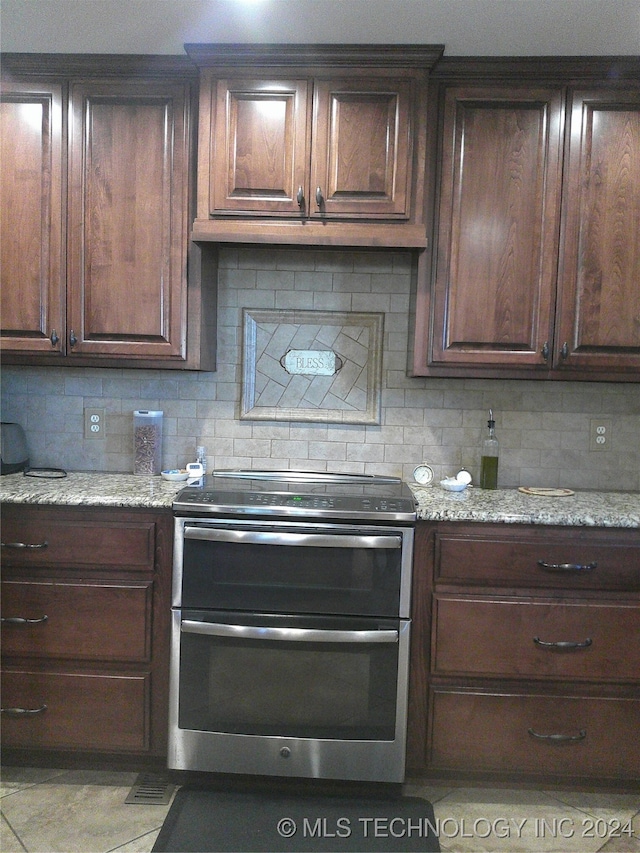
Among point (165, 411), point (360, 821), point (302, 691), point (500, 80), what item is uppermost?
point (500, 80)

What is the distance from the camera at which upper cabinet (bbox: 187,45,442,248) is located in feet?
7.43

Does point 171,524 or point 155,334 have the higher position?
point 155,334

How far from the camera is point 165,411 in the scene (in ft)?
8.95

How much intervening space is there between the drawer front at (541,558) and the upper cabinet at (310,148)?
109 cm

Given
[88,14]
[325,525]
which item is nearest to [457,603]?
[325,525]

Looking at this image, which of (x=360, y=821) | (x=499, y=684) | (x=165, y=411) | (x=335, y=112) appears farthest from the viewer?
(x=165, y=411)

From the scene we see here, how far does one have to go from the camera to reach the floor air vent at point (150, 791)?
6.78ft

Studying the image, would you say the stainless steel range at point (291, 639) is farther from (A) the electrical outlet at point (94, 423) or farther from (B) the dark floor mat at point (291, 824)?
(A) the electrical outlet at point (94, 423)

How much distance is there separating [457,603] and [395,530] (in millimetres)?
327

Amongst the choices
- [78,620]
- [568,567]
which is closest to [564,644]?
[568,567]

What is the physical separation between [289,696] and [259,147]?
192 centimetres

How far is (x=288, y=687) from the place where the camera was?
2.09 meters

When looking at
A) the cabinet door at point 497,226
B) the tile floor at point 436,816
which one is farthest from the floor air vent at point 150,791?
the cabinet door at point 497,226

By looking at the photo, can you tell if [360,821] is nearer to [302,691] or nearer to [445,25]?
[302,691]
